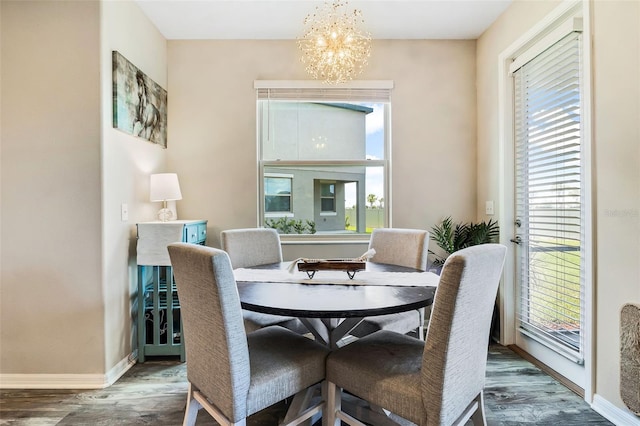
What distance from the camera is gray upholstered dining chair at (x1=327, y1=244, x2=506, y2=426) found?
1.07 m

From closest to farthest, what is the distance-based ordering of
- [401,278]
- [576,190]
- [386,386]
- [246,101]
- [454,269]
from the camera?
[454,269] < [386,386] < [401,278] < [576,190] < [246,101]

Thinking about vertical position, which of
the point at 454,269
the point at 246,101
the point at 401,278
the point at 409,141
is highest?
the point at 246,101

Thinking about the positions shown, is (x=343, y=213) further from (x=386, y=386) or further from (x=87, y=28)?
(x=87, y=28)

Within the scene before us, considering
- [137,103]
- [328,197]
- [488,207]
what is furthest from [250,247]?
[488,207]

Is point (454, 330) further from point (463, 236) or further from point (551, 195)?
point (463, 236)

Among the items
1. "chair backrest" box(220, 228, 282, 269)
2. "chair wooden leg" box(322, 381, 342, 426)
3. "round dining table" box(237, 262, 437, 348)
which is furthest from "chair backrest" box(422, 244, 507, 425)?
"chair backrest" box(220, 228, 282, 269)

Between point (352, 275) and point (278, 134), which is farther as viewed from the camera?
point (278, 134)

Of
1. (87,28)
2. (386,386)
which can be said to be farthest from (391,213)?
(87,28)

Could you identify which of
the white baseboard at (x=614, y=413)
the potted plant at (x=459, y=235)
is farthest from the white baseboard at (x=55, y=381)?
the white baseboard at (x=614, y=413)

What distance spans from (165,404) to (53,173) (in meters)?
1.57

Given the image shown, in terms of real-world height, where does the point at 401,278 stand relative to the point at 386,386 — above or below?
above

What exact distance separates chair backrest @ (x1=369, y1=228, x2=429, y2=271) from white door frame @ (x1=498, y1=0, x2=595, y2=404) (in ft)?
2.71

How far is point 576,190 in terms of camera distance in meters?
2.01

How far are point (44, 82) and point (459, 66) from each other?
3222 mm
